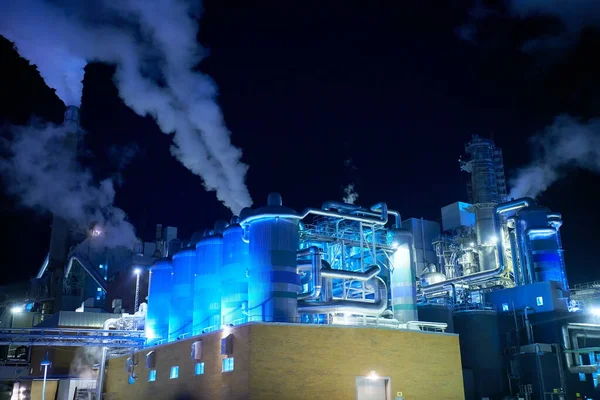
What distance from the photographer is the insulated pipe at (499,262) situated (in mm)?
45219

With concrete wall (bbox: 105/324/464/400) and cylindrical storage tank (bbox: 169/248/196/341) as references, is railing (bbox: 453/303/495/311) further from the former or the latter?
cylindrical storage tank (bbox: 169/248/196/341)

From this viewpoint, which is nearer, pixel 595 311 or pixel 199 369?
pixel 199 369

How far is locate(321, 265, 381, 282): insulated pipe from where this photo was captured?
33375mm

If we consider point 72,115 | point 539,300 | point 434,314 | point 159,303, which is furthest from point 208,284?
point 72,115

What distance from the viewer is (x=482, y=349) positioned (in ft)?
134

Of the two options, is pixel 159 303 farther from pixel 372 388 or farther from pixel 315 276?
pixel 372 388

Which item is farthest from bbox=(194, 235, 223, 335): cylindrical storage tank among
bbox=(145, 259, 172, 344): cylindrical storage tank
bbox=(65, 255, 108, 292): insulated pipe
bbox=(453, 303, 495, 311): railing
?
bbox=(65, 255, 108, 292): insulated pipe

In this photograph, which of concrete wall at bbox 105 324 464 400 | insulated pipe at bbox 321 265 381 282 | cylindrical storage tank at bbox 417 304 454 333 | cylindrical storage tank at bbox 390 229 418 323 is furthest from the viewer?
cylindrical storage tank at bbox 417 304 454 333

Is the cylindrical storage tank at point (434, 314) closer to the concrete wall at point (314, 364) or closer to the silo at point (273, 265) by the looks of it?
the concrete wall at point (314, 364)

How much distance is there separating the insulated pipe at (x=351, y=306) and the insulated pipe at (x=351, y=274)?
30.5 inches

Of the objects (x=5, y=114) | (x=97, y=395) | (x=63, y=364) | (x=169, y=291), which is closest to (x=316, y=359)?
(x=169, y=291)

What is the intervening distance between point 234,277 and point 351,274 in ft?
23.4

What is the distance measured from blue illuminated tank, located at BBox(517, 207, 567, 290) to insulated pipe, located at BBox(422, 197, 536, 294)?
1111mm

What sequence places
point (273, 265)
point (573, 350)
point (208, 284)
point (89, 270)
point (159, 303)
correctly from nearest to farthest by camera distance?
point (273, 265) < point (208, 284) < point (573, 350) < point (159, 303) < point (89, 270)
